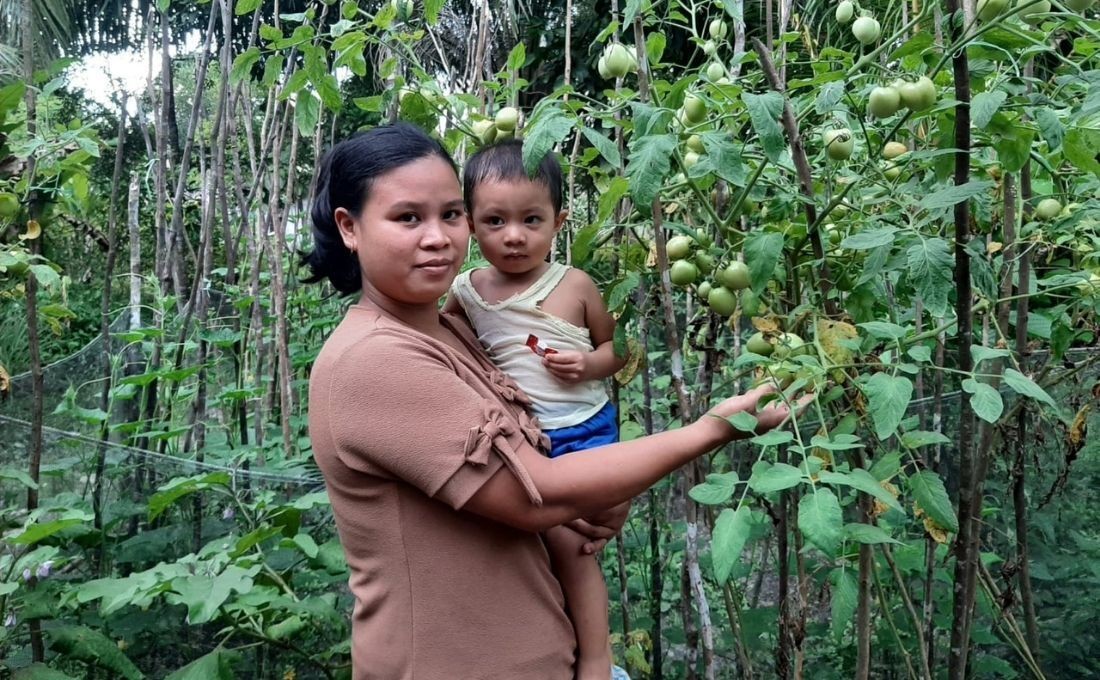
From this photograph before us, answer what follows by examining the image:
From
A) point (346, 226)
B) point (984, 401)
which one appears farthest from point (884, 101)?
point (346, 226)

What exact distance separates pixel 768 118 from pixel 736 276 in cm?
31

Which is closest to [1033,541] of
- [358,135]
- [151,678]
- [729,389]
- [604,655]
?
[729,389]

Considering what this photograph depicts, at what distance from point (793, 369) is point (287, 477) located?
58.1 inches

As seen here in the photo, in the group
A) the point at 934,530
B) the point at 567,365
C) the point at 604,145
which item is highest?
the point at 604,145

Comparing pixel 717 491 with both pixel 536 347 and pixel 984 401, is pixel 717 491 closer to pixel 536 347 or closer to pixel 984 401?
pixel 984 401

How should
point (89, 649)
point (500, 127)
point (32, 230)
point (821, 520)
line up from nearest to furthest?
Result: point (821, 520) → point (500, 127) → point (89, 649) → point (32, 230)

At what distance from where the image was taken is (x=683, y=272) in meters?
1.36

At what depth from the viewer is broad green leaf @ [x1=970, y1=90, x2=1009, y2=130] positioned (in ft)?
3.12

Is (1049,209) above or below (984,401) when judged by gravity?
above

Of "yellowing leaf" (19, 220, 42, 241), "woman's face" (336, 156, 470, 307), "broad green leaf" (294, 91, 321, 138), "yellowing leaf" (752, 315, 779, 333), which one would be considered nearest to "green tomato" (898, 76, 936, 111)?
"yellowing leaf" (752, 315, 779, 333)

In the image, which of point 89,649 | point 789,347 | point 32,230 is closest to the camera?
point 789,347

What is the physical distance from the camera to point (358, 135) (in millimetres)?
1189

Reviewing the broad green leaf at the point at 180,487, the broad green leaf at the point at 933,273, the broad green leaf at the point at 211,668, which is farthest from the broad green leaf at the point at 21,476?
the broad green leaf at the point at 933,273

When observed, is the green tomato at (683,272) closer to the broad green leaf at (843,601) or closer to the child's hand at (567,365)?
the child's hand at (567,365)
